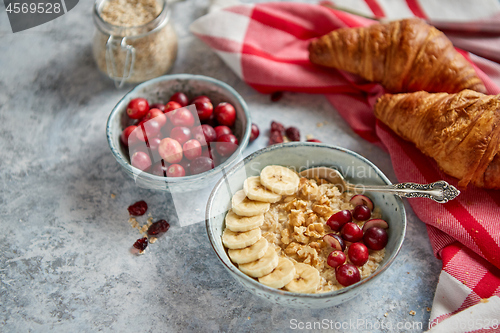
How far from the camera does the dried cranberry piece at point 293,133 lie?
1542 millimetres

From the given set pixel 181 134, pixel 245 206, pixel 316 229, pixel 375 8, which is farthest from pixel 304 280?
pixel 375 8

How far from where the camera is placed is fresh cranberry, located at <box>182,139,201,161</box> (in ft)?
4.40

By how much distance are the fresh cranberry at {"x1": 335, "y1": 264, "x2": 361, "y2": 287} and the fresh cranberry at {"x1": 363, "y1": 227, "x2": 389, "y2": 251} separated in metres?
0.11

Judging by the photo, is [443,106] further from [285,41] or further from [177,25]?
[177,25]

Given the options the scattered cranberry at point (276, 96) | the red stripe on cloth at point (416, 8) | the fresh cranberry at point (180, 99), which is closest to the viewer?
the fresh cranberry at point (180, 99)

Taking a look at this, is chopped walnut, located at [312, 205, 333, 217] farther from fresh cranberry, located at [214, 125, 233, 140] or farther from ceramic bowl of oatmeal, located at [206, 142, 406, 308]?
fresh cranberry, located at [214, 125, 233, 140]

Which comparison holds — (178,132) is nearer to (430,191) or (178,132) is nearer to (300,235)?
(300,235)

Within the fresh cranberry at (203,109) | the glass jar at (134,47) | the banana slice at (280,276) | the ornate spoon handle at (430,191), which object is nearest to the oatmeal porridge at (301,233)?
the banana slice at (280,276)

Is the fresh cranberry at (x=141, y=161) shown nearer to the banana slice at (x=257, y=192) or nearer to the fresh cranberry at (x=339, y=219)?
the banana slice at (x=257, y=192)

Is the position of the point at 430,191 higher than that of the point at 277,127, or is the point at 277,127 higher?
the point at 430,191

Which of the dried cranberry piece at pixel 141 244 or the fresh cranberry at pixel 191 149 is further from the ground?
the fresh cranberry at pixel 191 149

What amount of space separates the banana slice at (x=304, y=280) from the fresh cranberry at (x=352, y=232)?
0.49ft

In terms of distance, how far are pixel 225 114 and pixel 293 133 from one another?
272 mm

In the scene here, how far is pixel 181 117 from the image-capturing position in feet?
4.61
